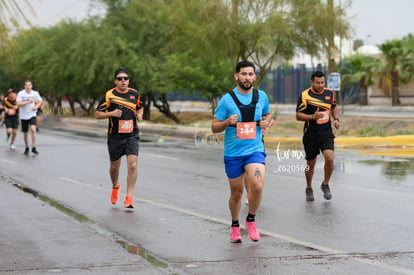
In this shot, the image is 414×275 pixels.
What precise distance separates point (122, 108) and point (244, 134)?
10.7ft

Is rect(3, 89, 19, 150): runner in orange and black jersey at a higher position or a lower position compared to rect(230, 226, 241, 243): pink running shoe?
higher

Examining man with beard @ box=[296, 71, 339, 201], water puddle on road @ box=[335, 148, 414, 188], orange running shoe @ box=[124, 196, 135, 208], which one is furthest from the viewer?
water puddle on road @ box=[335, 148, 414, 188]

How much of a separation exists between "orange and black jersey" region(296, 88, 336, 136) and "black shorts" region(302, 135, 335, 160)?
73 millimetres

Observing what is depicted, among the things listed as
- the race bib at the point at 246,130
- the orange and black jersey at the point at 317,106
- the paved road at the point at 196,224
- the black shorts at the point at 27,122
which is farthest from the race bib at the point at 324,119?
the black shorts at the point at 27,122

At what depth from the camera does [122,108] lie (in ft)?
36.8

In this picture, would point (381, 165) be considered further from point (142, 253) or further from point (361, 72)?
point (361, 72)

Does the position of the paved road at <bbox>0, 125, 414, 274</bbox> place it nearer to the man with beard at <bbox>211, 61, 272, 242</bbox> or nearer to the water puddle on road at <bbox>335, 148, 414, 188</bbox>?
the water puddle on road at <bbox>335, 148, 414, 188</bbox>

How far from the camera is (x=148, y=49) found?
41562 mm

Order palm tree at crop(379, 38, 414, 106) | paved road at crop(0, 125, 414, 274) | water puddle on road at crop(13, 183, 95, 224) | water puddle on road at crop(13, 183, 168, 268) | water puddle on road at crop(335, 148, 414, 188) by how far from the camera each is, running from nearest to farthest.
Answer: paved road at crop(0, 125, 414, 274) < water puddle on road at crop(13, 183, 168, 268) < water puddle on road at crop(13, 183, 95, 224) < water puddle on road at crop(335, 148, 414, 188) < palm tree at crop(379, 38, 414, 106)

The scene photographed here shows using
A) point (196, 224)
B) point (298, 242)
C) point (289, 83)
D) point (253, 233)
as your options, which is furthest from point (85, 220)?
point (289, 83)

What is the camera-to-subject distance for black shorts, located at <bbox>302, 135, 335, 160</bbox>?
1174 centimetres

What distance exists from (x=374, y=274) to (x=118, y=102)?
529cm

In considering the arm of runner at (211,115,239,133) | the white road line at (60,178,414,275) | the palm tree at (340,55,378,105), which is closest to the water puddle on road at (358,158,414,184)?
the white road line at (60,178,414,275)

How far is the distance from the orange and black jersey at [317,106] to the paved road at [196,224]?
3.51ft
